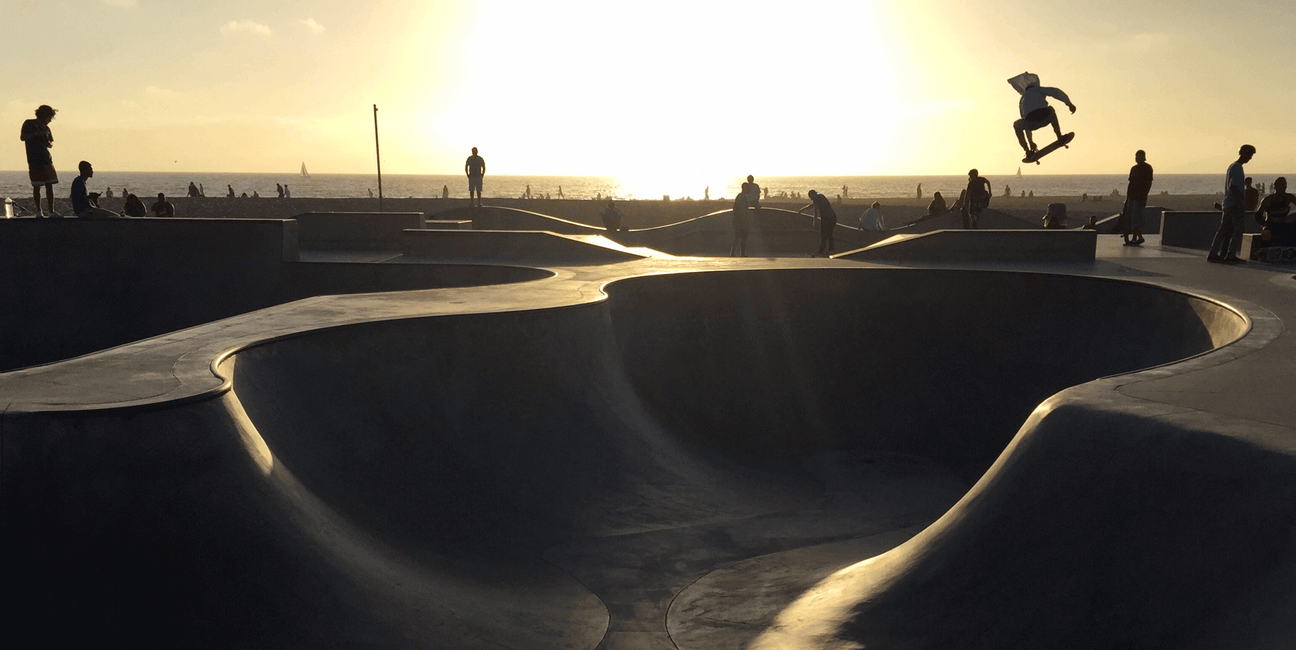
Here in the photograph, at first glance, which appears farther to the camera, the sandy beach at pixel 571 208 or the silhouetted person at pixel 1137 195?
the sandy beach at pixel 571 208

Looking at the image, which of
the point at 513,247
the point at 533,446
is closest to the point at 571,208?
the point at 513,247

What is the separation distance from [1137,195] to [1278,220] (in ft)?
9.86

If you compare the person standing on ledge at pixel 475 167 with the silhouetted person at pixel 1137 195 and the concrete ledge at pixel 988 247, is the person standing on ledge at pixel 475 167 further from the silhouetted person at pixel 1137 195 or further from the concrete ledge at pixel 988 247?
the silhouetted person at pixel 1137 195

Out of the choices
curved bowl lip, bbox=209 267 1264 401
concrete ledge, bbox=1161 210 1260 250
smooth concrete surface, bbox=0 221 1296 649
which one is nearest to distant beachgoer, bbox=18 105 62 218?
smooth concrete surface, bbox=0 221 1296 649

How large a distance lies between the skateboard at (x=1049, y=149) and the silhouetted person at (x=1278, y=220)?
10.8 ft

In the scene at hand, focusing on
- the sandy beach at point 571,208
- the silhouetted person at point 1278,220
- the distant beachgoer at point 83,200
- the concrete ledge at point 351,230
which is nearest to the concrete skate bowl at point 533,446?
the silhouetted person at point 1278,220

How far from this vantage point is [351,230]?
60.6 feet

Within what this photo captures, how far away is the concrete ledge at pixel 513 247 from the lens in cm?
1527

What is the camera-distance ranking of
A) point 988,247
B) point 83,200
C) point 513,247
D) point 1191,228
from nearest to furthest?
point 83,200 → point 988,247 → point 513,247 → point 1191,228

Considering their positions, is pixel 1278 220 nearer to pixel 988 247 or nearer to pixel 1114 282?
pixel 988 247

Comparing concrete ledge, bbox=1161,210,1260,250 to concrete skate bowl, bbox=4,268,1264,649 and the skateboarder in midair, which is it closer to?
the skateboarder in midair

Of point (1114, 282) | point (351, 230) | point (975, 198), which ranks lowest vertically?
point (1114, 282)

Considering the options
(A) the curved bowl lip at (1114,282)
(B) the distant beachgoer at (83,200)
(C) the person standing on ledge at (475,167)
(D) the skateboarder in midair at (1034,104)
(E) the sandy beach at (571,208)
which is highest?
(D) the skateboarder in midair at (1034,104)

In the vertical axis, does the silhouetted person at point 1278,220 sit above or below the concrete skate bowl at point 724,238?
above
